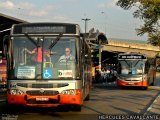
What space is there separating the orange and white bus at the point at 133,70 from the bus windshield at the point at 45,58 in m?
20.8

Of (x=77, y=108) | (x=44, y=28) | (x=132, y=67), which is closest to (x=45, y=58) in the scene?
(x=44, y=28)

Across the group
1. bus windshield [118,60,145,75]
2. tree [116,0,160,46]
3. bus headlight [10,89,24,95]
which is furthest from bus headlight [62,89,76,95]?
bus windshield [118,60,145,75]

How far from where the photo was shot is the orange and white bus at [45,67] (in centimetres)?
1433

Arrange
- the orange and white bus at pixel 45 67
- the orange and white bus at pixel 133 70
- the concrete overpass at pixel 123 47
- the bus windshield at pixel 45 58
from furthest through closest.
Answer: the concrete overpass at pixel 123 47 → the orange and white bus at pixel 133 70 → the bus windshield at pixel 45 58 → the orange and white bus at pixel 45 67

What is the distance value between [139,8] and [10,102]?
14.8 metres

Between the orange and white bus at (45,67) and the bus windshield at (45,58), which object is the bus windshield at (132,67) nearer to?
the orange and white bus at (45,67)

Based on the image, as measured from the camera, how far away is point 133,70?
35.6 m

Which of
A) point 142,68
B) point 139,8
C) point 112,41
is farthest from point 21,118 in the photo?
point 112,41

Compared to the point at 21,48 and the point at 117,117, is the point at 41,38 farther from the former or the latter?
the point at 117,117

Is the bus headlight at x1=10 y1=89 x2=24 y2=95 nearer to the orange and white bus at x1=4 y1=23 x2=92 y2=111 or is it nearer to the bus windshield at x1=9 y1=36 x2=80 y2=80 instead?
the orange and white bus at x1=4 y1=23 x2=92 y2=111

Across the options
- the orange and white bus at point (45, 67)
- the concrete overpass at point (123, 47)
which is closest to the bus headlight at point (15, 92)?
the orange and white bus at point (45, 67)

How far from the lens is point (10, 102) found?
1445 centimetres

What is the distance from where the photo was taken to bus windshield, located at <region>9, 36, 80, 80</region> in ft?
47.7

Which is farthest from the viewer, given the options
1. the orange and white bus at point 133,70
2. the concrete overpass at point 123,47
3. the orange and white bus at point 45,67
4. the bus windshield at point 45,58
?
the concrete overpass at point 123,47
